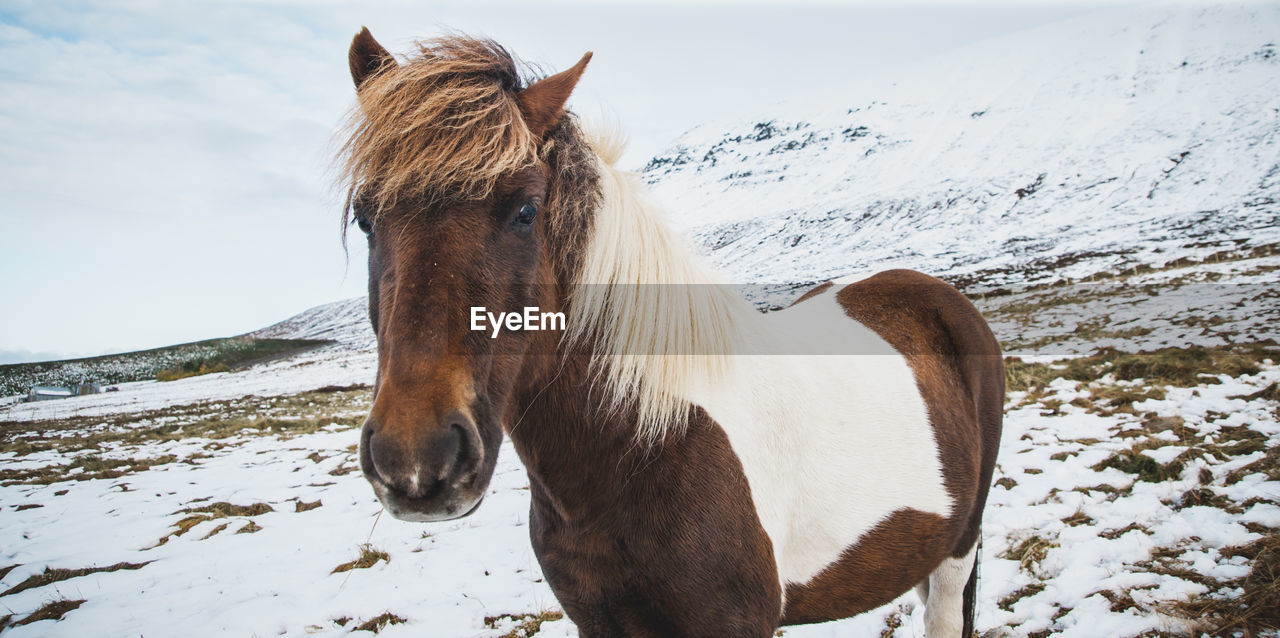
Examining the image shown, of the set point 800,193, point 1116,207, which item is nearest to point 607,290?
point 1116,207

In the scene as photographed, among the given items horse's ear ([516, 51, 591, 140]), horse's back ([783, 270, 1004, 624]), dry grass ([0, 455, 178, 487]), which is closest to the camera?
horse's ear ([516, 51, 591, 140])

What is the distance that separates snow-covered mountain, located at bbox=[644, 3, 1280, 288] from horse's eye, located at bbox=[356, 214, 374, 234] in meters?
1.08

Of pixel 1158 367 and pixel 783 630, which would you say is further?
pixel 1158 367

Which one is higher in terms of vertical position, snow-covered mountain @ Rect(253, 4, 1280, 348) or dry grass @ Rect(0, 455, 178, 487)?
snow-covered mountain @ Rect(253, 4, 1280, 348)

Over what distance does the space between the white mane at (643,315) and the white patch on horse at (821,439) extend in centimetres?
12

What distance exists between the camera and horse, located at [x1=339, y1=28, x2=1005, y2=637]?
1.33 meters

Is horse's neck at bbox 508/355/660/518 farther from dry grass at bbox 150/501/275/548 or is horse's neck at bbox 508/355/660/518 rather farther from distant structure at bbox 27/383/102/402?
distant structure at bbox 27/383/102/402

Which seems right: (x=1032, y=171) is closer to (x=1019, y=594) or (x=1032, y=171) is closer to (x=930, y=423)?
(x=1019, y=594)

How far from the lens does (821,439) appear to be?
2.04m

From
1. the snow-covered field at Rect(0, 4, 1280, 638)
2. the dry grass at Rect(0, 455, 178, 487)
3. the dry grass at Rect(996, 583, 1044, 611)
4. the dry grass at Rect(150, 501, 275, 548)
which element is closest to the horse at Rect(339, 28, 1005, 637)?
the snow-covered field at Rect(0, 4, 1280, 638)

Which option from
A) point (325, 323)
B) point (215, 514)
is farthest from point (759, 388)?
point (325, 323)

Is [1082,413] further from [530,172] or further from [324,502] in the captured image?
[324,502]

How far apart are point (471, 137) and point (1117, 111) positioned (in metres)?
102

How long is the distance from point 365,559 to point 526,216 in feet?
13.5
